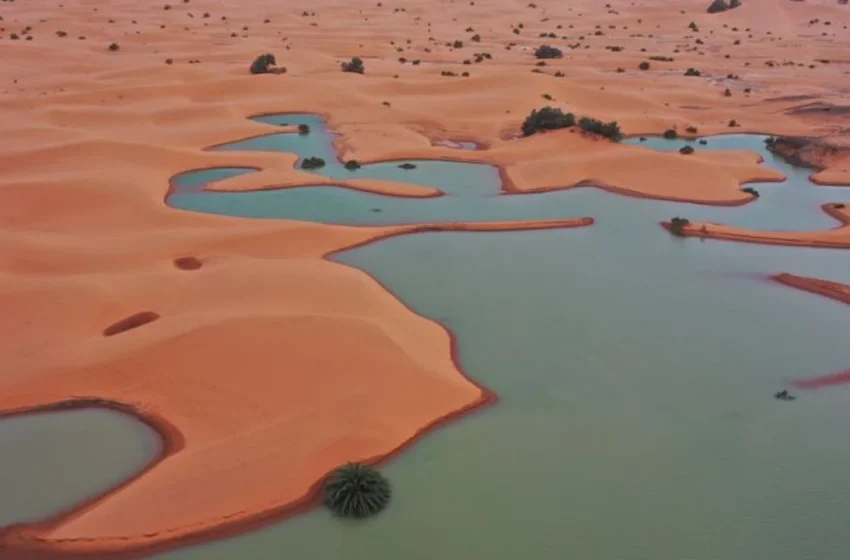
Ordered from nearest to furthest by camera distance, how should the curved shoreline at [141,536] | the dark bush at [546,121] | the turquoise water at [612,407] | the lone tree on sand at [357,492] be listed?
the curved shoreline at [141,536] < the turquoise water at [612,407] < the lone tree on sand at [357,492] < the dark bush at [546,121]

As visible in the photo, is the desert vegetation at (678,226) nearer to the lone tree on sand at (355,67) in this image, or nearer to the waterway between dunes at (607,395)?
the waterway between dunes at (607,395)

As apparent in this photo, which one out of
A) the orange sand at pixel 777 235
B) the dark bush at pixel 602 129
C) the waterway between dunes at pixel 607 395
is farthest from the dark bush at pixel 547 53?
the orange sand at pixel 777 235

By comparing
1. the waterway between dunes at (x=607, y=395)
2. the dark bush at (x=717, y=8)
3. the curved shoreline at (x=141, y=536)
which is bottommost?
the curved shoreline at (x=141, y=536)

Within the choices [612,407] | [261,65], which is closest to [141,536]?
[612,407]

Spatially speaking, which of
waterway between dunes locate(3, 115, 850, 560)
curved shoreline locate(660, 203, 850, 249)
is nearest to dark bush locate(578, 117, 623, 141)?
waterway between dunes locate(3, 115, 850, 560)

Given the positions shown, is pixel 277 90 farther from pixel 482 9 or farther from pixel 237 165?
pixel 482 9

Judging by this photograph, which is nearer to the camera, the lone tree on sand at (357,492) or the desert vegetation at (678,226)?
the lone tree on sand at (357,492)
